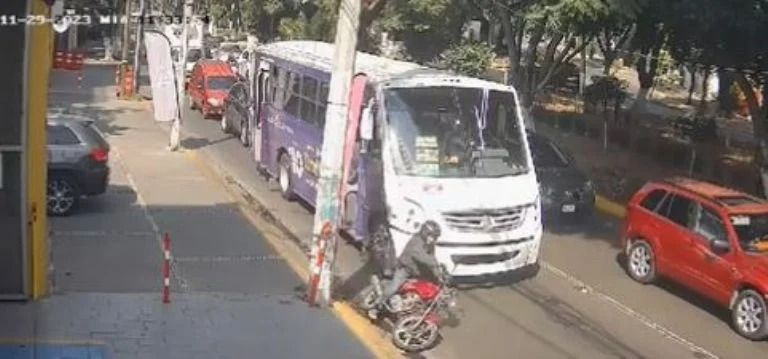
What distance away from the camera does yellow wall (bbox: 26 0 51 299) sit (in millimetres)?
11094

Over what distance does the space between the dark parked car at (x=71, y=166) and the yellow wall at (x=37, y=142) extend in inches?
220

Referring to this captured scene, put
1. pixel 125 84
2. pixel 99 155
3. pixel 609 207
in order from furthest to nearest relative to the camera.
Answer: pixel 125 84 < pixel 609 207 < pixel 99 155

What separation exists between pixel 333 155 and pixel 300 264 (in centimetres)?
316

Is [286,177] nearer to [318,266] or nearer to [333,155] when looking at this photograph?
[318,266]

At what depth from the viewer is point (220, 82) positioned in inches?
1314

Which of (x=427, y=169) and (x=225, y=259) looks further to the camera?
(x=225, y=259)

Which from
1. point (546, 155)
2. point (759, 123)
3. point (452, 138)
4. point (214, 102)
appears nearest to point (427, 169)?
point (452, 138)

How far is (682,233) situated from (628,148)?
1344 centimetres

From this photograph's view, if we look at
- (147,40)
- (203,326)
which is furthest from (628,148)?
(203,326)

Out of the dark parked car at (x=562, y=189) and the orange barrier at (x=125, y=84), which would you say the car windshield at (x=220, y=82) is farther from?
the dark parked car at (x=562, y=189)

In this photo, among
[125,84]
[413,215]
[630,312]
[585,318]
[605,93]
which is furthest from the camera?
[125,84]

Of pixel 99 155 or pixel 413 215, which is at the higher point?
pixel 413 215

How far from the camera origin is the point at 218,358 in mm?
10328

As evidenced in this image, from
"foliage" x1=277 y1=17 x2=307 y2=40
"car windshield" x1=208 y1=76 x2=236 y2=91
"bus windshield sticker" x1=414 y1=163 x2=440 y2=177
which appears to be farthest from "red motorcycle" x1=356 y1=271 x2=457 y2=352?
"foliage" x1=277 y1=17 x2=307 y2=40
